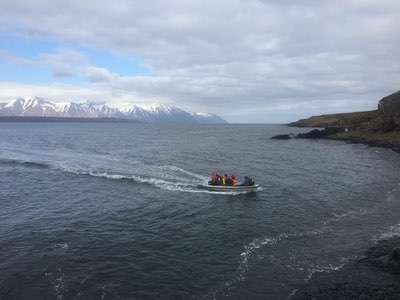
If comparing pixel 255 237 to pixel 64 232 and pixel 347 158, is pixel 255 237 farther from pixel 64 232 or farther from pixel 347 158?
pixel 347 158

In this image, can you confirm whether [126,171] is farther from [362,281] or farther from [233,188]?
[362,281]

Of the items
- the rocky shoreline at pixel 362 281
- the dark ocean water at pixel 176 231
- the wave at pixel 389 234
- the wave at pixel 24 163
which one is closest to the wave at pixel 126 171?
the wave at pixel 24 163

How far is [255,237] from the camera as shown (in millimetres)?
34375

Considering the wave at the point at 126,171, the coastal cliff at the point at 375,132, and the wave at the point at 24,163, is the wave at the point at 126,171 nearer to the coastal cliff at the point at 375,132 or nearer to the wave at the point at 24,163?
the wave at the point at 24,163

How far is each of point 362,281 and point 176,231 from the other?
1656 cm

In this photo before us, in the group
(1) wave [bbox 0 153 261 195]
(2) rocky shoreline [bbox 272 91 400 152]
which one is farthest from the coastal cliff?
(1) wave [bbox 0 153 261 195]

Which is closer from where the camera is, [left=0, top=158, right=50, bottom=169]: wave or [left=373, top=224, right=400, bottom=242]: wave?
[left=373, top=224, right=400, bottom=242]: wave

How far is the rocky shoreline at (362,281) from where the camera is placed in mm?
23391

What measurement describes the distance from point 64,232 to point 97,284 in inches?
452

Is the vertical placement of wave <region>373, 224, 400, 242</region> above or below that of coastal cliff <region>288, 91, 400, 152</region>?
below

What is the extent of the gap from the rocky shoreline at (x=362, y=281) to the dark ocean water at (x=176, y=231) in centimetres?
93

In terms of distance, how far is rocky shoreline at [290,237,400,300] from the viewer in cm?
2339

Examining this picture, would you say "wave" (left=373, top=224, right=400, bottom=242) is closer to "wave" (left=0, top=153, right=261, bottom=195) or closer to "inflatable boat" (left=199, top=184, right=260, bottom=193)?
"inflatable boat" (left=199, top=184, right=260, bottom=193)

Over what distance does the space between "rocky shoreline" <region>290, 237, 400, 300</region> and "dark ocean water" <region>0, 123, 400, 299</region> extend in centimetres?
93
